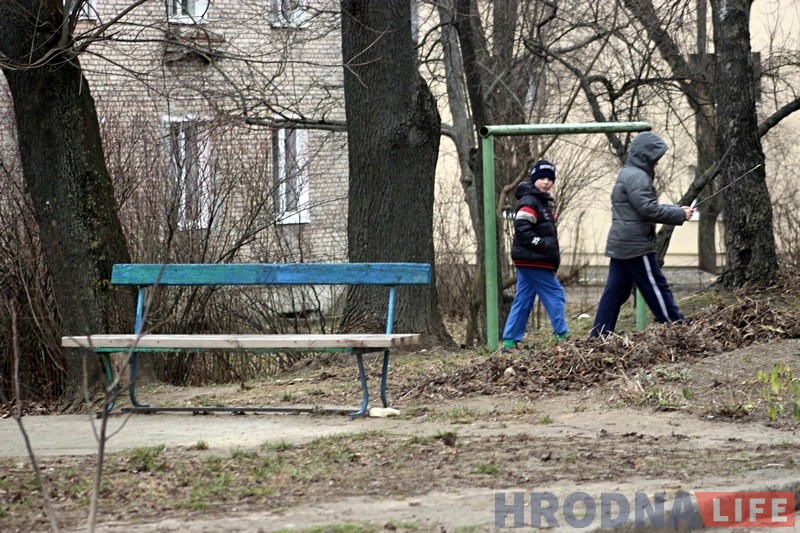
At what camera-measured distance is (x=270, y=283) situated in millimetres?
8312

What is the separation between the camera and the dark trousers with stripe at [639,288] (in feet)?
32.3

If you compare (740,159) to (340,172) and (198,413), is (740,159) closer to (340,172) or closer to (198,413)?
(198,413)

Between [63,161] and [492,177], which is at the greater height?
[63,161]

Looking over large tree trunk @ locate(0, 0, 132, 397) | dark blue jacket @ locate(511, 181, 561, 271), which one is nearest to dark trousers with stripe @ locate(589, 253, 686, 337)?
dark blue jacket @ locate(511, 181, 561, 271)

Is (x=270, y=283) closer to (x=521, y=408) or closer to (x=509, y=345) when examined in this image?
(x=521, y=408)

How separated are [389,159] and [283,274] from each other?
261cm

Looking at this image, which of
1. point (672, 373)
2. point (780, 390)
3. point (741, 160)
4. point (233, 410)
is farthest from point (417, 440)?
point (741, 160)

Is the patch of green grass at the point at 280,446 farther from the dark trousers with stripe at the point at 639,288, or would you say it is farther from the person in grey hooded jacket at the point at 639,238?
the person in grey hooded jacket at the point at 639,238

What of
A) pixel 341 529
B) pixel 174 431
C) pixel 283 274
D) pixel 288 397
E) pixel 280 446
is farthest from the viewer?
pixel 288 397

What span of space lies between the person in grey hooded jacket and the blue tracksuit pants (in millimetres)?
564

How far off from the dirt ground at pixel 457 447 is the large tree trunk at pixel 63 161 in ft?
3.17

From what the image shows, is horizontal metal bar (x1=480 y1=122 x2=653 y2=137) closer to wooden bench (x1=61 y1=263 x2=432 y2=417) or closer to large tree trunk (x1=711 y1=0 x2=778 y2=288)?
large tree trunk (x1=711 y1=0 x2=778 y2=288)

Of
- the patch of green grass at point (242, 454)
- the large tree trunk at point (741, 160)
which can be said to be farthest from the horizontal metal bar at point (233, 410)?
the large tree trunk at point (741, 160)

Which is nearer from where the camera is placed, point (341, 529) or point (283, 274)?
point (341, 529)
